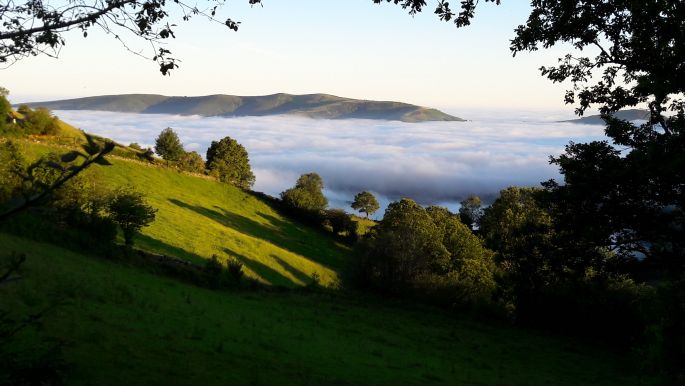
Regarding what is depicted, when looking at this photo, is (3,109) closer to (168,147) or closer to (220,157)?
(220,157)

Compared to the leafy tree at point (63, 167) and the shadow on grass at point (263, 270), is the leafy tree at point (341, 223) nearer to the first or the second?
the shadow on grass at point (263, 270)

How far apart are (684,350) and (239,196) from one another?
75.9 meters

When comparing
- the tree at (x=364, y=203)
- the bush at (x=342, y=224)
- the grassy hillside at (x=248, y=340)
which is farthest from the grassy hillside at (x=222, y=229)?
the tree at (x=364, y=203)

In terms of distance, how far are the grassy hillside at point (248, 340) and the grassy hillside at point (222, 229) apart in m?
15.8

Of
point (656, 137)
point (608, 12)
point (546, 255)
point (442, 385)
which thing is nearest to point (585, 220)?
point (546, 255)

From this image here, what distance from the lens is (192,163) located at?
106 meters

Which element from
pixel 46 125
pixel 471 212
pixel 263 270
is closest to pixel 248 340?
pixel 263 270

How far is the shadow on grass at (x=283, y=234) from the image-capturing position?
237ft

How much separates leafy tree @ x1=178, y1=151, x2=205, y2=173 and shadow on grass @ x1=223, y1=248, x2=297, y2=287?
36.3m

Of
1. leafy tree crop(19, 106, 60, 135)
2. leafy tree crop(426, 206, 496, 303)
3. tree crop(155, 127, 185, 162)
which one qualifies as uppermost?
leafy tree crop(19, 106, 60, 135)

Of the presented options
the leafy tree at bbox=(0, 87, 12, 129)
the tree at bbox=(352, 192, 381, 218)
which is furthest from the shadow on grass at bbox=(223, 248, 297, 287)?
the tree at bbox=(352, 192, 381, 218)

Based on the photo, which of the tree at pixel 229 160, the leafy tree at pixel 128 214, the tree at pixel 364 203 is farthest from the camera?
the tree at pixel 364 203

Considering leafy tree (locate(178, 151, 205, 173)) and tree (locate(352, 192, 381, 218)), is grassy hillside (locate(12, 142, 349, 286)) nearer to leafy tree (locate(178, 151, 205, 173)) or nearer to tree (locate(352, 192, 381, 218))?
leafy tree (locate(178, 151, 205, 173))

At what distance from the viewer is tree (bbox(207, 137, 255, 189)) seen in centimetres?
10850
